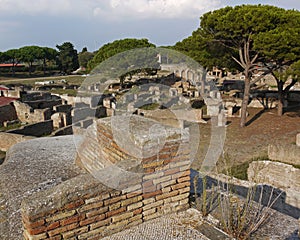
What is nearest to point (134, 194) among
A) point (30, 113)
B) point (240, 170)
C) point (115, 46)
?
point (240, 170)

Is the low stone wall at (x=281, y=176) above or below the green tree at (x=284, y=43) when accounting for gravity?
below

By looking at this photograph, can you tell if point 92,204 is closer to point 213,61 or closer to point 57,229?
point 57,229

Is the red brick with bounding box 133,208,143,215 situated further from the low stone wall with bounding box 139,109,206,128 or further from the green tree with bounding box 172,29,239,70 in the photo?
the green tree with bounding box 172,29,239,70

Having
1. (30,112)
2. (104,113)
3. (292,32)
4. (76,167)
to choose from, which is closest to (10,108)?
(30,112)

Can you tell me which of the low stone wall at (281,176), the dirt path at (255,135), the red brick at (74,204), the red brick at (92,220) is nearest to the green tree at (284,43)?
the dirt path at (255,135)

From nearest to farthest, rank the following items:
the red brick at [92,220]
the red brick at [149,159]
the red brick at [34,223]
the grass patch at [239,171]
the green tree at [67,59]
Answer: the red brick at [34,223] → the red brick at [92,220] → the red brick at [149,159] → the grass patch at [239,171] → the green tree at [67,59]

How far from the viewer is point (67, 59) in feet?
181

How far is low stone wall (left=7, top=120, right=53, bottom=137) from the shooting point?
1195cm

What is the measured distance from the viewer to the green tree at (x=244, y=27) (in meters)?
12.7

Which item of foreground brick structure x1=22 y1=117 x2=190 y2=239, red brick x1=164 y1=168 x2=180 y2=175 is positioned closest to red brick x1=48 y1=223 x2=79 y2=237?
foreground brick structure x1=22 y1=117 x2=190 y2=239

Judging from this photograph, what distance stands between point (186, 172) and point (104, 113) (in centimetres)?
1491

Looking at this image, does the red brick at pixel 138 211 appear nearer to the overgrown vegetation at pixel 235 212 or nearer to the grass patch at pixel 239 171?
the overgrown vegetation at pixel 235 212

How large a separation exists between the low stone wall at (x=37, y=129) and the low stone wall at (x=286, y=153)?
994 centimetres

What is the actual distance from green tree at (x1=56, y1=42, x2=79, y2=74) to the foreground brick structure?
55.4m
